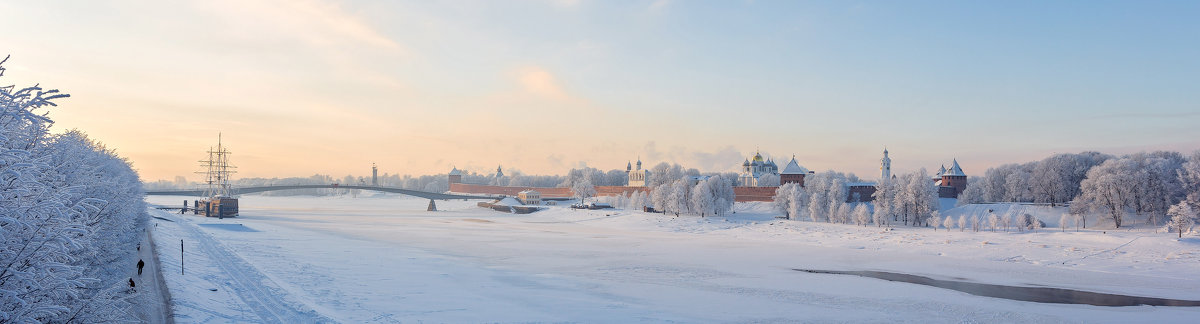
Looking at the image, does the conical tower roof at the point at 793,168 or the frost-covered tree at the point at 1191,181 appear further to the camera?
the conical tower roof at the point at 793,168

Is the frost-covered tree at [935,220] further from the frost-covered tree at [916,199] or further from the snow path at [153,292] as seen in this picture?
the snow path at [153,292]

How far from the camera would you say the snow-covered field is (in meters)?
21.9

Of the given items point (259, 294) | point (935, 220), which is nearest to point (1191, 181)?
point (935, 220)

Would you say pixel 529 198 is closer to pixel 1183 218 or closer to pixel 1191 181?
pixel 1191 181

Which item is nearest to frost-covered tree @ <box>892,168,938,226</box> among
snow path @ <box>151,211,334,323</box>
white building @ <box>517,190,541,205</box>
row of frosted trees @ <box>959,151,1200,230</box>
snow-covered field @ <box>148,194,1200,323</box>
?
row of frosted trees @ <box>959,151,1200,230</box>

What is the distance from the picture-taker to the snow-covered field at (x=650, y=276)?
71.9 ft

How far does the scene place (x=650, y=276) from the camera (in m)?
31.1

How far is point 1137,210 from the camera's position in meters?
62.8

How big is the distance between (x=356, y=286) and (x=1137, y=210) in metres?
70.7

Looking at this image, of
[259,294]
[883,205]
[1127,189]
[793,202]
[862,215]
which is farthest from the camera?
[793,202]

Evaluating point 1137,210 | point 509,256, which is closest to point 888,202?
point 1137,210

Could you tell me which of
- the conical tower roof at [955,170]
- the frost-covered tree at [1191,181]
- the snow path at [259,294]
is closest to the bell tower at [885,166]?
the conical tower roof at [955,170]

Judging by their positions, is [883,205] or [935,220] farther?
[883,205]

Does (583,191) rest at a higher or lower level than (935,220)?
higher
